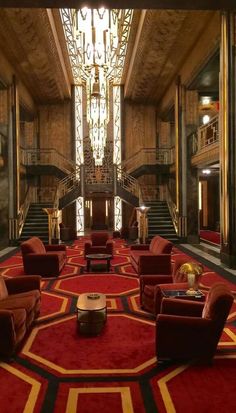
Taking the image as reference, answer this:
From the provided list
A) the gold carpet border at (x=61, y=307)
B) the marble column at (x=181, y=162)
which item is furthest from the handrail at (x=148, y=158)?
the gold carpet border at (x=61, y=307)

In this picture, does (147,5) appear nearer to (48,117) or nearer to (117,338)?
(117,338)

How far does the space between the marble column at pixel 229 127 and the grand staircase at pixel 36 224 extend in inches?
303

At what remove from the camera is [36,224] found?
15219 mm

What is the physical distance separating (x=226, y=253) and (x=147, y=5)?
20.2 feet

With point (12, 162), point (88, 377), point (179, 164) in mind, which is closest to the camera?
point (88, 377)

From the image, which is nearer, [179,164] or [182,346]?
[182,346]

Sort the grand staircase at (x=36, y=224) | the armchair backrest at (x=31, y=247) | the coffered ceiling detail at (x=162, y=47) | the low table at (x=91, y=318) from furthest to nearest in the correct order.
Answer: the grand staircase at (x=36, y=224) → the coffered ceiling detail at (x=162, y=47) → the armchair backrest at (x=31, y=247) → the low table at (x=91, y=318)

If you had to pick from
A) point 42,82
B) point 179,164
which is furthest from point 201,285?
point 42,82

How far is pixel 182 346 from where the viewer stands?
389 cm

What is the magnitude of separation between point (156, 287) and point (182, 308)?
941 mm

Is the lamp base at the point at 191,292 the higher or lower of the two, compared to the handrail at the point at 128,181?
lower

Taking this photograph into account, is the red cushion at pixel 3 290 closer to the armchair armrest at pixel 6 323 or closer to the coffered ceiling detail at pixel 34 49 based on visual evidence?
the armchair armrest at pixel 6 323

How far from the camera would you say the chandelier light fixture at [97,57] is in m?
8.82

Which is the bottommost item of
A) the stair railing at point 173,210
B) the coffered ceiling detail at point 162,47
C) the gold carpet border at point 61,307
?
the gold carpet border at point 61,307
